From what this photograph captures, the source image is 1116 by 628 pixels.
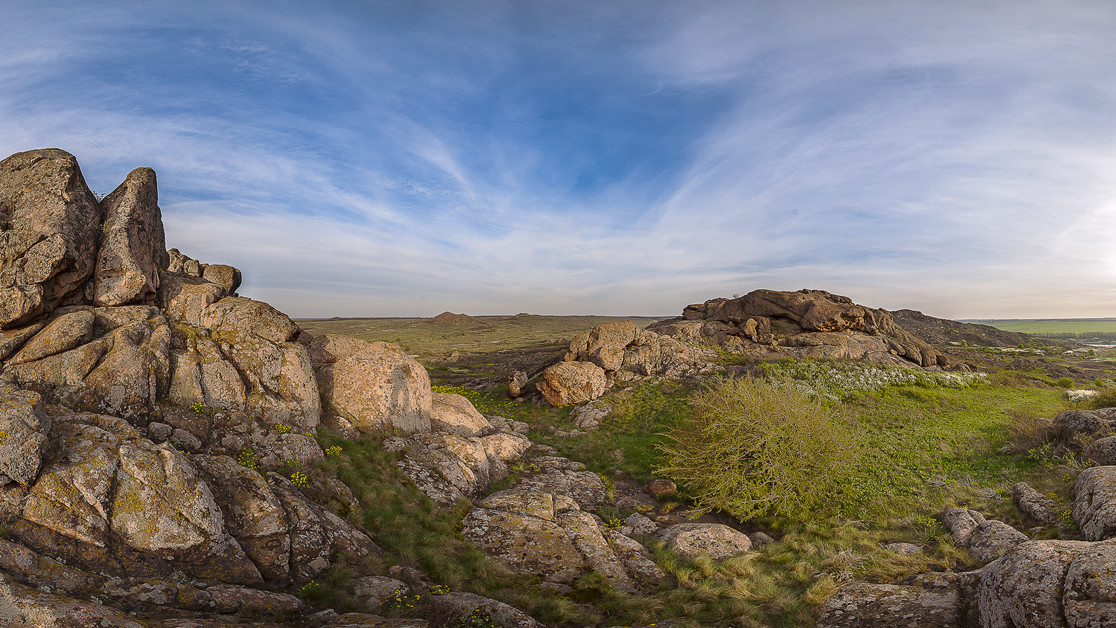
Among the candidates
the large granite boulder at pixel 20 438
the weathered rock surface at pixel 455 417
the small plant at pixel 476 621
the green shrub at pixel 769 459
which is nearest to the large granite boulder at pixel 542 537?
the small plant at pixel 476 621

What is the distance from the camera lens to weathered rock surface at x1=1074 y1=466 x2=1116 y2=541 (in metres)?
13.3

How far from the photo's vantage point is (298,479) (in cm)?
1291


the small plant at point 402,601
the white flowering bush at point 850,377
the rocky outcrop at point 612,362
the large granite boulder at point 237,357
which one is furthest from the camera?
the rocky outcrop at point 612,362

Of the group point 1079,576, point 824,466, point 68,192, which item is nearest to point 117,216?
point 68,192

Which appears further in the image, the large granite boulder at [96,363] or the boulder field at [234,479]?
the large granite boulder at [96,363]

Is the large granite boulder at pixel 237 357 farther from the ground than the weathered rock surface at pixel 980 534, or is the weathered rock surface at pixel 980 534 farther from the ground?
the large granite boulder at pixel 237 357

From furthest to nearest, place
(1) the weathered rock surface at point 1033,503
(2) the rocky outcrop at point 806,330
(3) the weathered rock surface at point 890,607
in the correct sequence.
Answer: (2) the rocky outcrop at point 806,330, (1) the weathered rock surface at point 1033,503, (3) the weathered rock surface at point 890,607

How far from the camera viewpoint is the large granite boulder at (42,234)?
14.2 metres

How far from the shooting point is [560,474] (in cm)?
2234

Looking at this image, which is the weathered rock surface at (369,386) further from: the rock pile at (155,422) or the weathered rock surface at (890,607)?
the weathered rock surface at (890,607)

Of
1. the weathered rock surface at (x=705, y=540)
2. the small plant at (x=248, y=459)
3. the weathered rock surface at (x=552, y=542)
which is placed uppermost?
the small plant at (x=248, y=459)

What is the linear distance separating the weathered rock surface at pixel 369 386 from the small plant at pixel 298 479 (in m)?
5.40

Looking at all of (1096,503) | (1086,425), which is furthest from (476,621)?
(1086,425)

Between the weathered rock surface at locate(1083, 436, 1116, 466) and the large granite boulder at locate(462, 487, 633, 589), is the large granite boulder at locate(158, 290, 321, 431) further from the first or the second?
the weathered rock surface at locate(1083, 436, 1116, 466)
